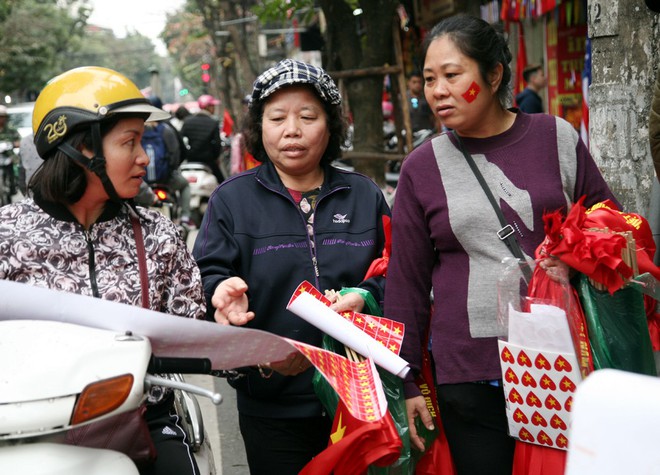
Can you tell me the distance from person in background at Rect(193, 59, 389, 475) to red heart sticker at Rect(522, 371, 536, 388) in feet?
1.88

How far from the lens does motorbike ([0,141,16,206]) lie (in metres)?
16.4

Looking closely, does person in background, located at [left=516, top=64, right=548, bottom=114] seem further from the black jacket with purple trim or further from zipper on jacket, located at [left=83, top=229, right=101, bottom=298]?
zipper on jacket, located at [left=83, top=229, right=101, bottom=298]

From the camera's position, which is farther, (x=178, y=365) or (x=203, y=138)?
(x=203, y=138)

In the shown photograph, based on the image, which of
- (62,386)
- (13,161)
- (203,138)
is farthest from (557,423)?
(13,161)

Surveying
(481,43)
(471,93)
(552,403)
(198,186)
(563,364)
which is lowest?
(198,186)

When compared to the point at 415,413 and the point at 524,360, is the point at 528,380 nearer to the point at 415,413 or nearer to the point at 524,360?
the point at 524,360

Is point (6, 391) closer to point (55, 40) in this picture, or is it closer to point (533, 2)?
point (533, 2)

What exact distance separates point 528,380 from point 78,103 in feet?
4.80

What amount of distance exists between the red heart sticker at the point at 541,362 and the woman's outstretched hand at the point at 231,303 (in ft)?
2.73

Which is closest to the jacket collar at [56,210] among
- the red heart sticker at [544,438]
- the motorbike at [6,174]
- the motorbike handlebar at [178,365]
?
the motorbike handlebar at [178,365]

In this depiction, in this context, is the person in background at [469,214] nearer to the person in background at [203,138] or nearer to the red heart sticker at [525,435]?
the red heart sticker at [525,435]

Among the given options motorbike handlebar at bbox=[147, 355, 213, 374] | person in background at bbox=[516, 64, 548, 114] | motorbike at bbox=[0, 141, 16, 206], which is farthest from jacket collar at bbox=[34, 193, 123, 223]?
motorbike at bbox=[0, 141, 16, 206]

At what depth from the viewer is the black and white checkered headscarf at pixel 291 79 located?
299cm

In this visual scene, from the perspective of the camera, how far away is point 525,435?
2510 millimetres
